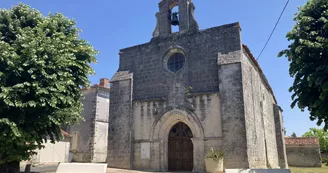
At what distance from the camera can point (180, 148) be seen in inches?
584

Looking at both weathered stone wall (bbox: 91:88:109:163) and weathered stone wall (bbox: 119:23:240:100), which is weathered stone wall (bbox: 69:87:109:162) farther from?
weathered stone wall (bbox: 119:23:240:100)

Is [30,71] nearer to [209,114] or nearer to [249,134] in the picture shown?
[209,114]

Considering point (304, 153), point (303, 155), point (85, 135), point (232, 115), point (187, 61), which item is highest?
point (187, 61)

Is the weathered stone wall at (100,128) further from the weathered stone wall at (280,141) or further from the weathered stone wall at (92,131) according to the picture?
the weathered stone wall at (280,141)

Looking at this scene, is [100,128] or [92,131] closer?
[92,131]

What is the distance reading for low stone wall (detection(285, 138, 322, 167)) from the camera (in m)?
26.6

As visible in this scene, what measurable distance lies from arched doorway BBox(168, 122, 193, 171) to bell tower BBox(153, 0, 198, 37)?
539 centimetres

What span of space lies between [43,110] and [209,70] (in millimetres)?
8241

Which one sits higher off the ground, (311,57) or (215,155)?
(311,57)

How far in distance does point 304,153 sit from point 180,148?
18028mm

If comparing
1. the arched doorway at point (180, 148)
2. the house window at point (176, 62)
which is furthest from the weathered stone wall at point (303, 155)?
the house window at point (176, 62)

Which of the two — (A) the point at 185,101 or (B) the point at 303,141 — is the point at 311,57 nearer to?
(A) the point at 185,101

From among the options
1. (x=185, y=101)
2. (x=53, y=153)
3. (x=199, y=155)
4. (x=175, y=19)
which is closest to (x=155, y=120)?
(x=185, y=101)

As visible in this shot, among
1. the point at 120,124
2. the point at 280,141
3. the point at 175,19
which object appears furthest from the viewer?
the point at 280,141
